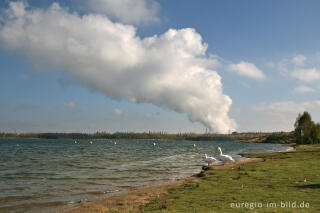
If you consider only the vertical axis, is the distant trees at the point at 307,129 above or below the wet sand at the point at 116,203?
above

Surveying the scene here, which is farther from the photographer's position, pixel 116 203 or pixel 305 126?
pixel 305 126

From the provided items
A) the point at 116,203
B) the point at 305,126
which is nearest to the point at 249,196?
the point at 116,203

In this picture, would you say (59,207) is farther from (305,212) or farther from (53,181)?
(305,212)

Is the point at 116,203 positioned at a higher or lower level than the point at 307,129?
lower

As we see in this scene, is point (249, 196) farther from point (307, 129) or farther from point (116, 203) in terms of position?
point (307, 129)

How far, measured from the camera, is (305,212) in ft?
35.3

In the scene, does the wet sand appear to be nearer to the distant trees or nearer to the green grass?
the green grass

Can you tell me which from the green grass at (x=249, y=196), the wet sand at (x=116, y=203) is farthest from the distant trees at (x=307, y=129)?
the wet sand at (x=116, y=203)

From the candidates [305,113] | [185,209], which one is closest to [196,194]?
[185,209]

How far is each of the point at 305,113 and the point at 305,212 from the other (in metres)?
97.5

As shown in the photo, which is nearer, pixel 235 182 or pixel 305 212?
pixel 305 212

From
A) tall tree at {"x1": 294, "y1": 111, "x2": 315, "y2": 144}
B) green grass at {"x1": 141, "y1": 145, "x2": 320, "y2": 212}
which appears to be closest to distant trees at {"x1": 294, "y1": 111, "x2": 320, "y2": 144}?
tall tree at {"x1": 294, "y1": 111, "x2": 315, "y2": 144}

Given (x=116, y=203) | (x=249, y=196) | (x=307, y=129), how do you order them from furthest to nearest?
(x=307, y=129)
(x=116, y=203)
(x=249, y=196)

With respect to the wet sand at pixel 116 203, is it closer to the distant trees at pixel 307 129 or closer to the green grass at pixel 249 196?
the green grass at pixel 249 196
